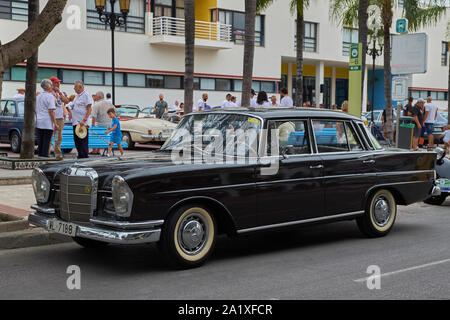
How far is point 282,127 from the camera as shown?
725 centimetres

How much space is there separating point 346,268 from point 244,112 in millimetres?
2156

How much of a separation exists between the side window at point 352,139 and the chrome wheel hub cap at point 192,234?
2564 millimetres

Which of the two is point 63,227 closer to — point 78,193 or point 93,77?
point 78,193

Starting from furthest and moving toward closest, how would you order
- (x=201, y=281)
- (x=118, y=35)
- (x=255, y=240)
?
(x=118, y=35) → (x=255, y=240) → (x=201, y=281)

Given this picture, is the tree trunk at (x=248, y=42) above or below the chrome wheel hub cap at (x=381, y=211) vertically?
above

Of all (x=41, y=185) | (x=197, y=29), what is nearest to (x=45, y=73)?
(x=197, y=29)

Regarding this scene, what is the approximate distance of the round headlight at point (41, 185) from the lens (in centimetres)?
681

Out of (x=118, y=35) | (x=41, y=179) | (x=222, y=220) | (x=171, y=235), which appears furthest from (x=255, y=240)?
(x=118, y=35)

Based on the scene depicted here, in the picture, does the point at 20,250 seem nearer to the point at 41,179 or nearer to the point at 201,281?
the point at 41,179

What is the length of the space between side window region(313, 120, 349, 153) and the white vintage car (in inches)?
521

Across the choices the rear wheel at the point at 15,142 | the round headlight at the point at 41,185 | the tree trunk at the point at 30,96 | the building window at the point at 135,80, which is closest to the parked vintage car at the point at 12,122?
the rear wheel at the point at 15,142

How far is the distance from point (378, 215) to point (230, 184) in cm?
262

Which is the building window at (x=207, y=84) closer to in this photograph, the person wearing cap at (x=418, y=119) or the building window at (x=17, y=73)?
the building window at (x=17, y=73)

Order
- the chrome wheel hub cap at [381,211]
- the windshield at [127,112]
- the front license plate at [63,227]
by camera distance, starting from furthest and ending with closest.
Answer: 1. the windshield at [127,112]
2. the chrome wheel hub cap at [381,211]
3. the front license plate at [63,227]
